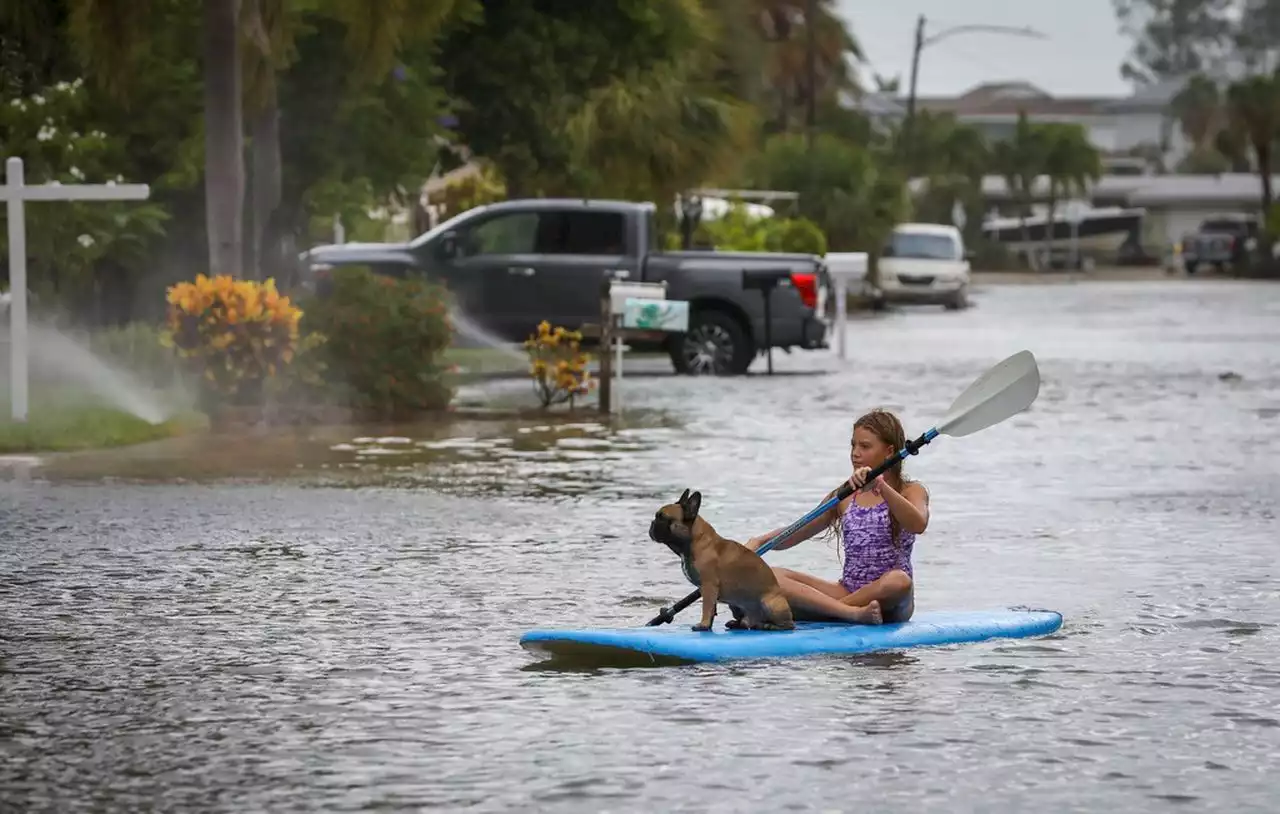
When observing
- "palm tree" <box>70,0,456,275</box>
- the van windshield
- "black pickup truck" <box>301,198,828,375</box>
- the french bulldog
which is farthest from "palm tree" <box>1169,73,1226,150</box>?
the french bulldog

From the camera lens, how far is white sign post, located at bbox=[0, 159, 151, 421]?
21.4 metres

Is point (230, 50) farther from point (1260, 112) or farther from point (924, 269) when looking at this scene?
point (1260, 112)

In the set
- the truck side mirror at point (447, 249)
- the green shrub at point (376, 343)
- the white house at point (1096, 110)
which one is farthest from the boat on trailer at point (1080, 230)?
the green shrub at point (376, 343)

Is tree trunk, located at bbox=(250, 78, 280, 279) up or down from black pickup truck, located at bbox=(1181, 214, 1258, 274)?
up

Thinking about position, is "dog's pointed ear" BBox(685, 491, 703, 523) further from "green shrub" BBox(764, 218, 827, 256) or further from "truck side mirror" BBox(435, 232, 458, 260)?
"green shrub" BBox(764, 218, 827, 256)

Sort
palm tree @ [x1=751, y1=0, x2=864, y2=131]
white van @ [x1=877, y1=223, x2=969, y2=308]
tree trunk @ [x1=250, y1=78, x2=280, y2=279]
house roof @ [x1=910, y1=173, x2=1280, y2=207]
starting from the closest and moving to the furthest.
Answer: tree trunk @ [x1=250, y1=78, x2=280, y2=279] < white van @ [x1=877, y1=223, x2=969, y2=308] < palm tree @ [x1=751, y1=0, x2=864, y2=131] < house roof @ [x1=910, y1=173, x2=1280, y2=207]

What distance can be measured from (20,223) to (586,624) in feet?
37.0

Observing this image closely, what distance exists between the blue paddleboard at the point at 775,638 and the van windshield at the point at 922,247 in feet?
170

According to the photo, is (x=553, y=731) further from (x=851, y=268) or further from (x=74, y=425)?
(x=851, y=268)

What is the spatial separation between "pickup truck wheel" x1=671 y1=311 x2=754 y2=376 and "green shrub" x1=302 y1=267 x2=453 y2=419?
8.34 meters

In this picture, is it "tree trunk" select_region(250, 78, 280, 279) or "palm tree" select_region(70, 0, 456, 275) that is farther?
"tree trunk" select_region(250, 78, 280, 279)

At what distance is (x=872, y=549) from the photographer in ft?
36.0

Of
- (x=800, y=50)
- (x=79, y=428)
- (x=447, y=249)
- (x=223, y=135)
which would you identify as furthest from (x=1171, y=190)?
(x=79, y=428)

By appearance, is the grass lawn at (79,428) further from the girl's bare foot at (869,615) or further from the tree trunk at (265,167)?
the girl's bare foot at (869,615)
